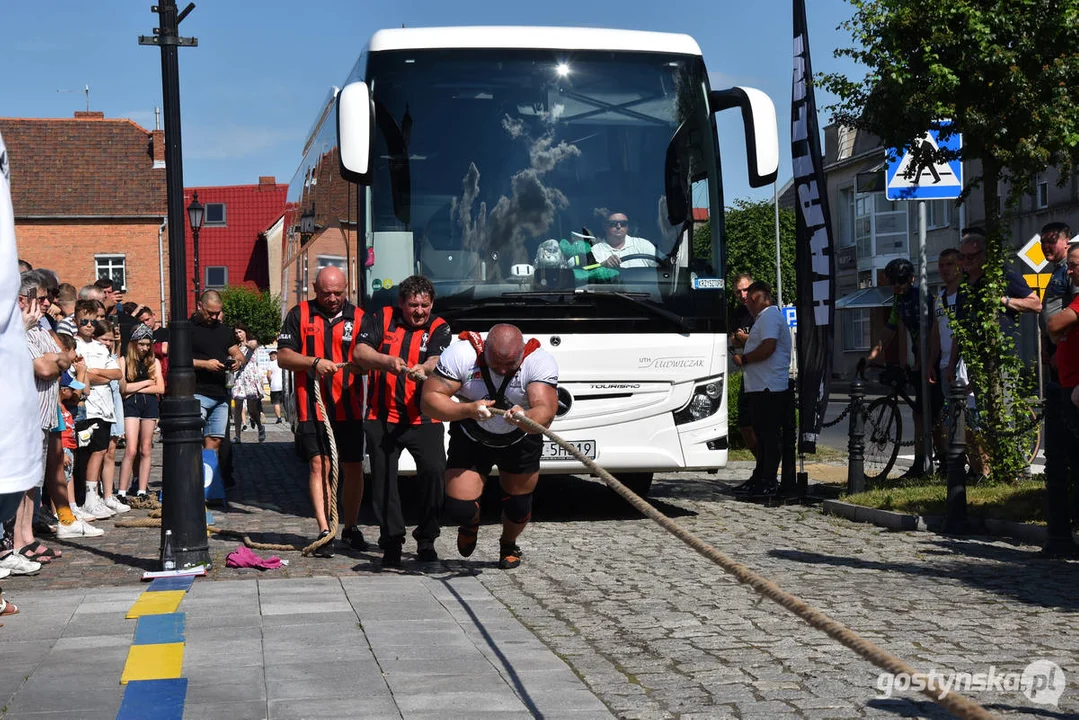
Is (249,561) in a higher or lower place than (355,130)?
lower

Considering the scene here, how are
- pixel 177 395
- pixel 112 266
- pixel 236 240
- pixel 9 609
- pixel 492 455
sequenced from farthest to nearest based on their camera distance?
1. pixel 236 240
2. pixel 112 266
3. pixel 177 395
4. pixel 492 455
5. pixel 9 609

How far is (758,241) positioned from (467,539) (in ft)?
154

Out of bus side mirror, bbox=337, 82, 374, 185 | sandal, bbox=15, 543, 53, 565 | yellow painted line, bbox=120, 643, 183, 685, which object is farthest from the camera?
bus side mirror, bbox=337, 82, 374, 185

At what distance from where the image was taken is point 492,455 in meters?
8.45

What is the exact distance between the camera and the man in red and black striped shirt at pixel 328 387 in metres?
9.40

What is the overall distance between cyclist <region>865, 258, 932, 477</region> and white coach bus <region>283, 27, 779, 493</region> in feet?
7.55

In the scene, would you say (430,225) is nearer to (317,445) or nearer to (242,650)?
(317,445)

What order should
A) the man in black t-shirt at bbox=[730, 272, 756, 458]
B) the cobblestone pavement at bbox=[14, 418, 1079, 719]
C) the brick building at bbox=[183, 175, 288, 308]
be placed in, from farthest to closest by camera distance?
the brick building at bbox=[183, 175, 288, 308] < the man in black t-shirt at bbox=[730, 272, 756, 458] < the cobblestone pavement at bbox=[14, 418, 1079, 719]

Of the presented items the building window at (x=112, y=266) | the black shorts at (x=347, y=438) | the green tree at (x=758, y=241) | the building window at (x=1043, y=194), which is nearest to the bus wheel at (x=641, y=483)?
the black shorts at (x=347, y=438)

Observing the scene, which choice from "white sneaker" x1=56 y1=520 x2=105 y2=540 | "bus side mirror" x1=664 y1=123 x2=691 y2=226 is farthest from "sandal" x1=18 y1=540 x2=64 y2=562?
"bus side mirror" x1=664 y1=123 x2=691 y2=226

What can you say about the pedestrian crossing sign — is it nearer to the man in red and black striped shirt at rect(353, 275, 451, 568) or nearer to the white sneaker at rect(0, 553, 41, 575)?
the man in red and black striped shirt at rect(353, 275, 451, 568)

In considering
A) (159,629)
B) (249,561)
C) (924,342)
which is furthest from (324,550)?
(924,342)

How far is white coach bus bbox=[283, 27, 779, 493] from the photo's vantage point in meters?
10.5

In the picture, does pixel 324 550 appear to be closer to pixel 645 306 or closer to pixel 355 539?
pixel 355 539
